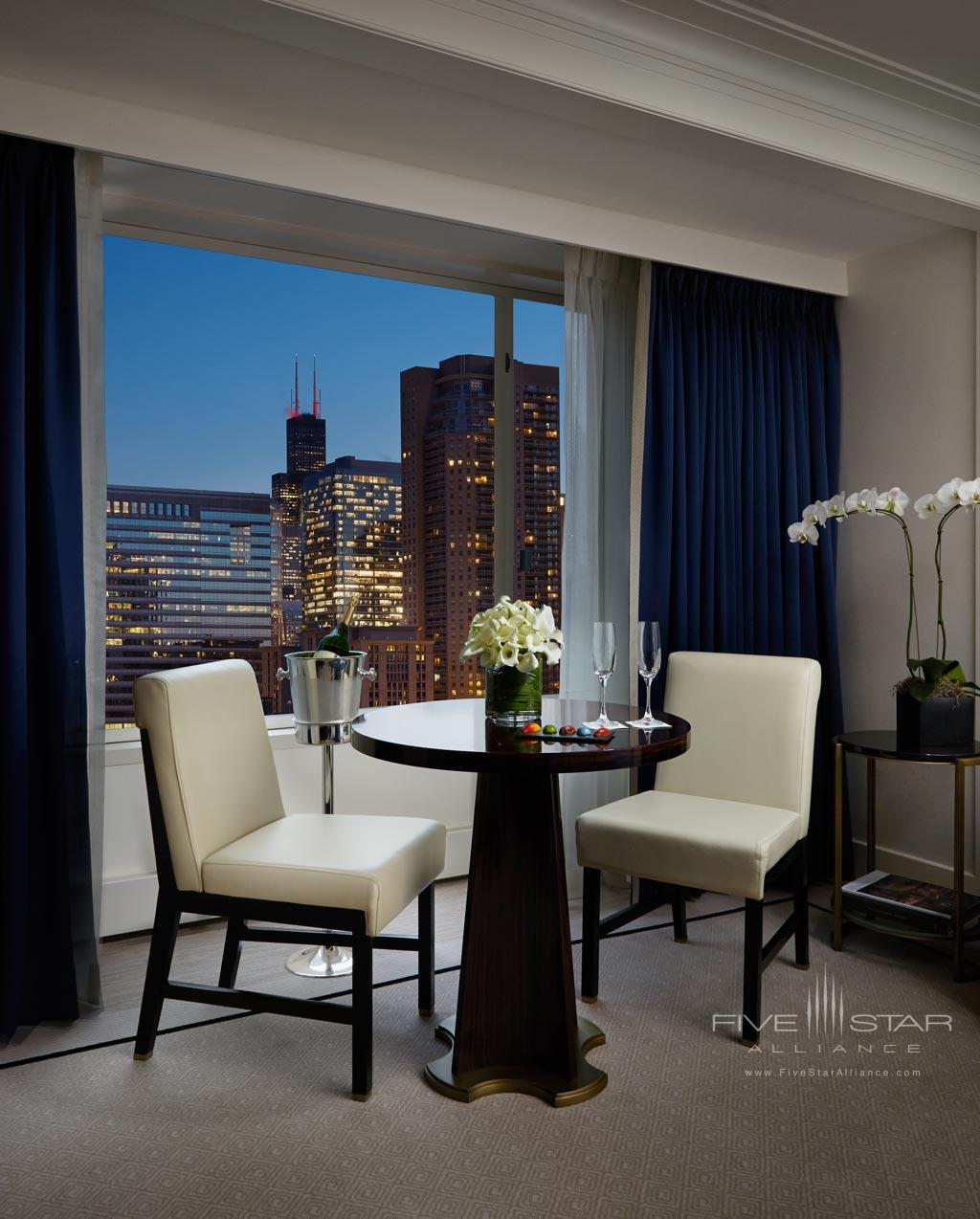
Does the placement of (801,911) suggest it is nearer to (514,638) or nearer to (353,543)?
(514,638)

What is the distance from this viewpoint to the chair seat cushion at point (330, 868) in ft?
7.13

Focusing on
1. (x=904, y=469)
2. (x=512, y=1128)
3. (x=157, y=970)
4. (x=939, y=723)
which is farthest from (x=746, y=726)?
(x=157, y=970)

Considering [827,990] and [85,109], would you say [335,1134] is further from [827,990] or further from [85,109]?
[85,109]

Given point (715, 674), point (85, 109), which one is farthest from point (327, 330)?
point (715, 674)

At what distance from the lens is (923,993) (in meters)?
2.75

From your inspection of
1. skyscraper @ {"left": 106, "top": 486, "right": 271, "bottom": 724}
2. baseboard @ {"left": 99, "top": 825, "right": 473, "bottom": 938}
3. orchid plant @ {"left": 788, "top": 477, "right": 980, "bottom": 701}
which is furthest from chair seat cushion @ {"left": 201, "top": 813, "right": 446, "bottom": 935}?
orchid plant @ {"left": 788, "top": 477, "right": 980, "bottom": 701}

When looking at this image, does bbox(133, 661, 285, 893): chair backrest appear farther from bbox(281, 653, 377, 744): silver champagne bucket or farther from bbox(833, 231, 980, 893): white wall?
bbox(833, 231, 980, 893): white wall

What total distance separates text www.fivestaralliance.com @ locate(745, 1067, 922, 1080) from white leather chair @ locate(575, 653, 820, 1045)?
129 millimetres

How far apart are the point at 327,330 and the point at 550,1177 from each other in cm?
288

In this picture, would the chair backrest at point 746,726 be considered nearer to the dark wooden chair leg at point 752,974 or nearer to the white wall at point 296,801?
the dark wooden chair leg at point 752,974

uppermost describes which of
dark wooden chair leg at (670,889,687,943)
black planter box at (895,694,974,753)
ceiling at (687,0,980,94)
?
ceiling at (687,0,980,94)

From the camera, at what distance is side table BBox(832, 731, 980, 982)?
287cm

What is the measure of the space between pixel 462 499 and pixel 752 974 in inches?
82.7

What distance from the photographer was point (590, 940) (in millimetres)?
2734
